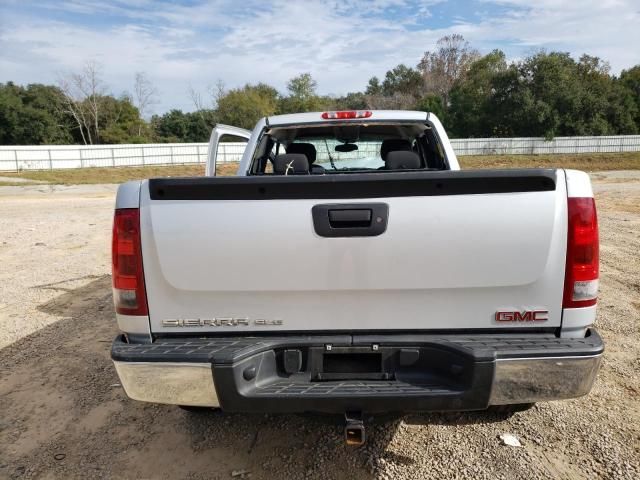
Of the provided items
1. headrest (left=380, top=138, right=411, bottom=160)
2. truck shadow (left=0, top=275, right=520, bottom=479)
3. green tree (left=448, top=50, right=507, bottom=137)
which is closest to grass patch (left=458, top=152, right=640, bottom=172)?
green tree (left=448, top=50, right=507, bottom=137)

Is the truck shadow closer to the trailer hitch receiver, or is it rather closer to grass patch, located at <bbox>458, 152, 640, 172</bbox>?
the trailer hitch receiver

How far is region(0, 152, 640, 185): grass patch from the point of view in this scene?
90.0 feet

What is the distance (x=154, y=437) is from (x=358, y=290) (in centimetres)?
171

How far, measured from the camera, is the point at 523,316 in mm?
2160

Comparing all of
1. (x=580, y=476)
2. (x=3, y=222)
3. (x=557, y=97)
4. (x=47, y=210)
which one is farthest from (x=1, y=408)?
(x=557, y=97)

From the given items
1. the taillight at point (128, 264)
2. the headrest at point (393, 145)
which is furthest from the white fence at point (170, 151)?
the taillight at point (128, 264)

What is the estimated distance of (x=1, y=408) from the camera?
3.32 meters

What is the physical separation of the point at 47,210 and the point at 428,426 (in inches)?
549

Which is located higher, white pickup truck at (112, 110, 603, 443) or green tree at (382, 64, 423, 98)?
green tree at (382, 64, 423, 98)

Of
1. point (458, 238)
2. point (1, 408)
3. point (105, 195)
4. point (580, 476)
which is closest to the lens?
point (458, 238)

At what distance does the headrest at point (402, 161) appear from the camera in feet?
12.5

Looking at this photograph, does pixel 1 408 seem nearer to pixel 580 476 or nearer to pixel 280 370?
pixel 280 370

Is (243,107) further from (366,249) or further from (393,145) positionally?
(366,249)

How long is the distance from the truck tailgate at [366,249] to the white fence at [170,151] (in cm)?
3234
